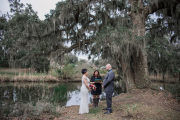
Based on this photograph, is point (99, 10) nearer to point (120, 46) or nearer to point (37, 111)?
point (120, 46)

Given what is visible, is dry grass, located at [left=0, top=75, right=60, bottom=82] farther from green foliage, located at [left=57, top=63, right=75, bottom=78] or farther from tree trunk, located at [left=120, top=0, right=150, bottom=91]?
tree trunk, located at [left=120, top=0, right=150, bottom=91]

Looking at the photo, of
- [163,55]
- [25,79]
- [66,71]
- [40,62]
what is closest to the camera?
[163,55]

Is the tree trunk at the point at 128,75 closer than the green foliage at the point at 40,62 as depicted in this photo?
Yes

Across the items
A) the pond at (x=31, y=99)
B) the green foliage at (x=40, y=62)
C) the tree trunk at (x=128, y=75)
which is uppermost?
the green foliage at (x=40, y=62)

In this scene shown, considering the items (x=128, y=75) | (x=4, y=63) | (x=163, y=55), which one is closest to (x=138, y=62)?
(x=128, y=75)

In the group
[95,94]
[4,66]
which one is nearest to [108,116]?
[95,94]

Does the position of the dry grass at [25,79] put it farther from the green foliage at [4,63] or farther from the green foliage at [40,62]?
the green foliage at [4,63]

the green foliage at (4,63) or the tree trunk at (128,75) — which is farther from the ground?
the green foliage at (4,63)

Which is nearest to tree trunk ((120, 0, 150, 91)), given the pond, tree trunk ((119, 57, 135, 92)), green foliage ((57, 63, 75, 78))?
tree trunk ((119, 57, 135, 92))

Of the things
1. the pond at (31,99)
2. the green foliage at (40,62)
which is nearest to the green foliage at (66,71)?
the green foliage at (40,62)

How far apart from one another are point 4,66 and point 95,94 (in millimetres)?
25929

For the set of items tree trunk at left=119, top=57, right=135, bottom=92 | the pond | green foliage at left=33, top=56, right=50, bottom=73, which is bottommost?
the pond

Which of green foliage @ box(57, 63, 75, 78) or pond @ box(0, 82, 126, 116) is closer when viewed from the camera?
pond @ box(0, 82, 126, 116)

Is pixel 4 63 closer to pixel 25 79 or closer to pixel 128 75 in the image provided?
pixel 25 79
